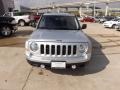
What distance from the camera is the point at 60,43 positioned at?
7.18m

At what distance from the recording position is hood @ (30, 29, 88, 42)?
7318mm

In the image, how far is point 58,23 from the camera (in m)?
9.11

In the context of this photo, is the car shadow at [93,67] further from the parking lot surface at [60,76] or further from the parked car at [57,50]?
the parked car at [57,50]

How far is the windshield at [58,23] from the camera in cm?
891

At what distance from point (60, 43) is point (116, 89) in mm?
1907

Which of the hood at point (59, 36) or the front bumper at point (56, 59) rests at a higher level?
the hood at point (59, 36)

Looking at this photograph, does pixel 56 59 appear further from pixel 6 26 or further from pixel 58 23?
pixel 6 26

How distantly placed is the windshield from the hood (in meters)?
0.42

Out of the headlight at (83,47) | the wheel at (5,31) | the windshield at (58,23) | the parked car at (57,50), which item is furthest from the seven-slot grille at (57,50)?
the wheel at (5,31)

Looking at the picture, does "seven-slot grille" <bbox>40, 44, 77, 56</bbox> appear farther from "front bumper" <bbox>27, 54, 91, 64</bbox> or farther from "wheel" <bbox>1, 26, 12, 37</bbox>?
"wheel" <bbox>1, 26, 12, 37</bbox>

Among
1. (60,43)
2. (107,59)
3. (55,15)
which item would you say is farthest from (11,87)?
(107,59)

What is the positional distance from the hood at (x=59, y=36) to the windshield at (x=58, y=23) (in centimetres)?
42

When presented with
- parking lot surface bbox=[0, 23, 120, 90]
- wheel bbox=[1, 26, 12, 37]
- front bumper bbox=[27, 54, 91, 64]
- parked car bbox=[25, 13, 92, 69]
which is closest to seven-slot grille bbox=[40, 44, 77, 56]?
parked car bbox=[25, 13, 92, 69]

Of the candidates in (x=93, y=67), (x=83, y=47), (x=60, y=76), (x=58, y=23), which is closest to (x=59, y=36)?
(x=83, y=47)
